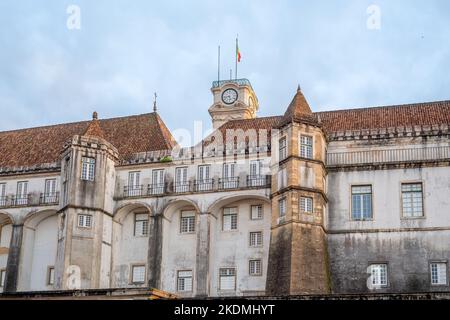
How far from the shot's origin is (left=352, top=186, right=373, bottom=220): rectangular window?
4597 cm

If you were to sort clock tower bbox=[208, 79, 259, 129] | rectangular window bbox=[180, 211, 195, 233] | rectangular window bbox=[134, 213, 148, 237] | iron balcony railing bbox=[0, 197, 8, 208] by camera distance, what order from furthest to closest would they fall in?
1. clock tower bbox=[208, 79, 259, 129]
2. iron balcony railing bbox=[0, 197, 8, 208]
3. rectangular window bbox=[134, 213, 148, 237]
4. rectangular window bbox=[180, 211, 195, 233]

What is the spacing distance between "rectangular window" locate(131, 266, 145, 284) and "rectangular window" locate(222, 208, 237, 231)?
5.77m

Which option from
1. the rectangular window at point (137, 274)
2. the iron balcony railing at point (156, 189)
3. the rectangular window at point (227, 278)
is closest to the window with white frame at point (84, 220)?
the rectangular window at point (137, 274)

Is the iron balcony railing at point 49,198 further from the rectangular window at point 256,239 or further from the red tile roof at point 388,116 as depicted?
the red tile roof at point 388,116

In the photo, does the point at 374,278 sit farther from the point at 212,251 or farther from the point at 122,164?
the point at 122,164

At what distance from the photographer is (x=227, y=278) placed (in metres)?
49.2

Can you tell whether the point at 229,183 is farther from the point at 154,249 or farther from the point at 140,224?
the point at 140,224

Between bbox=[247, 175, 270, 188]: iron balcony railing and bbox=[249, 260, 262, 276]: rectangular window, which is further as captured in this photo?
bbox=[247, 175, 270, 188]: iron balcony railing

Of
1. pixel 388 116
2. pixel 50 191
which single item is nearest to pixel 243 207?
pixel 388 116

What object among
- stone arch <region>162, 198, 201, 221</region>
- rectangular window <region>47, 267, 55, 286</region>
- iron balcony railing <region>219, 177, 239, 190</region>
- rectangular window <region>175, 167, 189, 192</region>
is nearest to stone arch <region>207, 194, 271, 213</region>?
iron balcony railing <region>219, 177, 239, 190</region>

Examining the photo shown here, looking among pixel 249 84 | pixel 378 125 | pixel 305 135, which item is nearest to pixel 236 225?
pixel 305 135

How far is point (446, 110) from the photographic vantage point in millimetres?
51094

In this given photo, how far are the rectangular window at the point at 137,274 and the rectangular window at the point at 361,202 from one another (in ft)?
45.5

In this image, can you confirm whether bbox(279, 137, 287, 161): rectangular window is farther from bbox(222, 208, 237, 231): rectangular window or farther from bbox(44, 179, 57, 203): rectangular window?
bbox(44, 179, 57, 203): rectangular window
